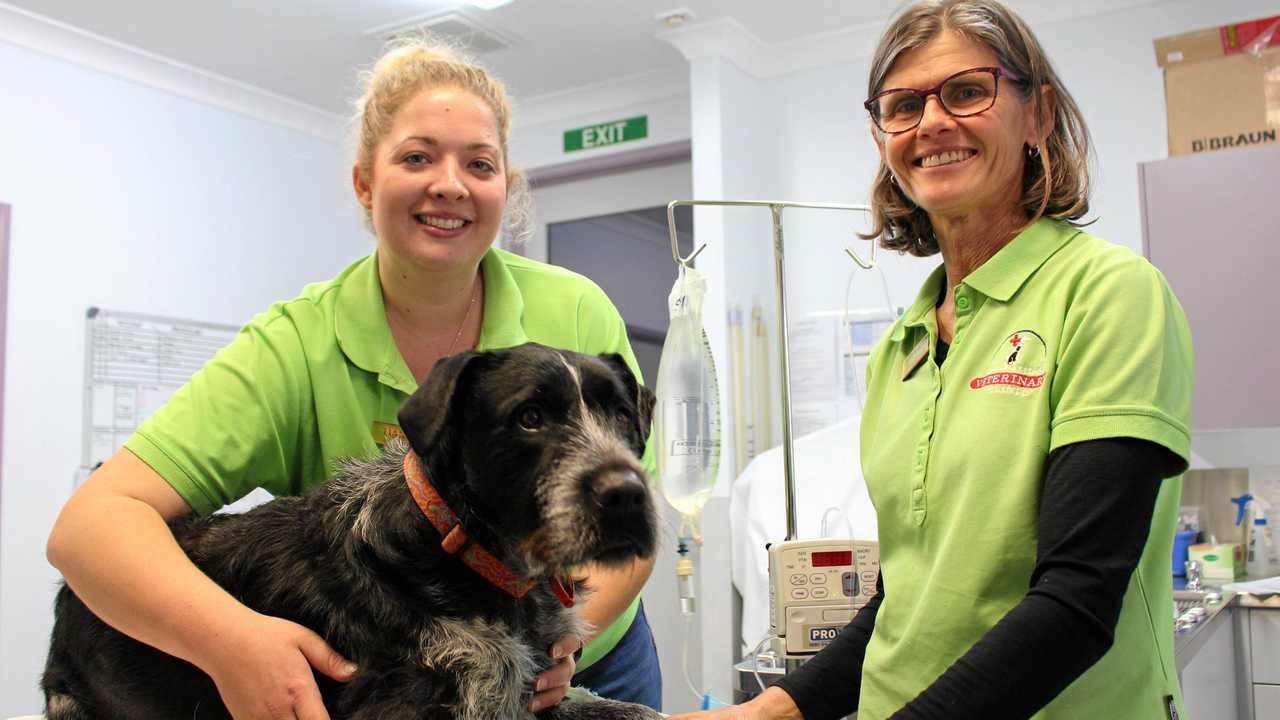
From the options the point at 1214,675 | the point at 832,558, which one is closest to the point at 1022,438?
the point at 832,558

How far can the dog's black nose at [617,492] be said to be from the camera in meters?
1.22

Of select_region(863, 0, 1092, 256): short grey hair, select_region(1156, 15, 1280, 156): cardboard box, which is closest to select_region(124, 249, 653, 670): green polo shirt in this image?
select_region(863, 0, 1092, 256): short grey hair

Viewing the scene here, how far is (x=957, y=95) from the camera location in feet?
4.54

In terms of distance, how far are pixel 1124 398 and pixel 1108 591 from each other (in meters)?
0.21

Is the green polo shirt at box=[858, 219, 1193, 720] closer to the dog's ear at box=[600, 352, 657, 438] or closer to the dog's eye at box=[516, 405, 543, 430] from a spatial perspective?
the dog's ear at box=[600, 352, 657, 438]

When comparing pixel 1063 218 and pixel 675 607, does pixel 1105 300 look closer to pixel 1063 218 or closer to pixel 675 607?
pixel 1063 218

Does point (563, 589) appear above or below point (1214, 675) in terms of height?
above

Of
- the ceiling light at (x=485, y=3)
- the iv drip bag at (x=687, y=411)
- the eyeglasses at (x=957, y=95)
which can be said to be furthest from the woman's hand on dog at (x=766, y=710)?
the ceiling light at (x=485, y=3)

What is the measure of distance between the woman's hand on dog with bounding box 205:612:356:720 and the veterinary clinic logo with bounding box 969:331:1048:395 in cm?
87

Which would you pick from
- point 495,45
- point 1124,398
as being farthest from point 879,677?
point 495,45

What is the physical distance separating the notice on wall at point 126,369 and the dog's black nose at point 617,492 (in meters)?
4.43

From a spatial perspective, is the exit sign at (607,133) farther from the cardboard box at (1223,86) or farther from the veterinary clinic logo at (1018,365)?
the veterinary clinic logo at (1018,365)

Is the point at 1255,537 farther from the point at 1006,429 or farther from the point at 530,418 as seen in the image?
the point at 530,418

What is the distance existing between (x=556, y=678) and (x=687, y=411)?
38.8 inches
